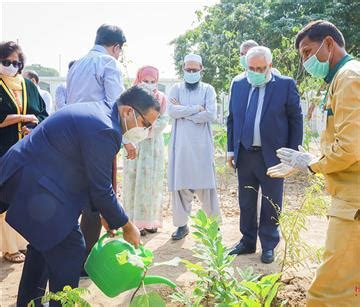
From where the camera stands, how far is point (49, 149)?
2064mm

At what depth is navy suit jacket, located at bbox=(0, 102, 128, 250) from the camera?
201 cm

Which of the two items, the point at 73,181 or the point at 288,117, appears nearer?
the point at 73,181

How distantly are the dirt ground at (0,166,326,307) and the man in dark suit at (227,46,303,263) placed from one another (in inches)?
14.7

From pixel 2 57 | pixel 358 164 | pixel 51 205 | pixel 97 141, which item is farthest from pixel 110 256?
pixel 2 57

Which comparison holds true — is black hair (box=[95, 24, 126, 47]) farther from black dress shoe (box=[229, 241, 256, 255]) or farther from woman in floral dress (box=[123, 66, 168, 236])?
black dress shoe (box=[229, 241, 256, 255])

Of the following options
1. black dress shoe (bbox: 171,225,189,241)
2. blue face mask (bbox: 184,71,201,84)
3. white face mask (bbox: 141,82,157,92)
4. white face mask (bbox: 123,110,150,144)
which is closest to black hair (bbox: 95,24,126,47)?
white face mask (bbox: 141,82,157,92)

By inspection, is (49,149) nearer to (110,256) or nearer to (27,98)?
(110,256)

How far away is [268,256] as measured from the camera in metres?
3.56

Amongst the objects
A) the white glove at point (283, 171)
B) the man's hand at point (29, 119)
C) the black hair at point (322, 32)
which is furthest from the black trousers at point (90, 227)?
the black hair at point (322, 32)

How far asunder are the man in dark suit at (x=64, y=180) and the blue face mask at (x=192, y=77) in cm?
218

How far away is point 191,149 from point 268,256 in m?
1.30

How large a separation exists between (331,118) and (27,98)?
8.15 ft

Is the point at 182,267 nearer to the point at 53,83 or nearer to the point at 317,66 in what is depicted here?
the point at 317,66

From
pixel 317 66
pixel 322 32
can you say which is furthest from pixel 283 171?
pixel 322 32
